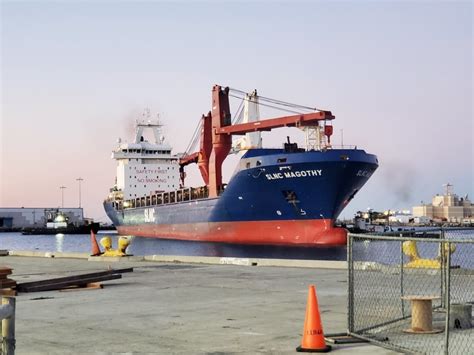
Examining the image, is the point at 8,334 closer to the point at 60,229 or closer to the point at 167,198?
the point at 167,198

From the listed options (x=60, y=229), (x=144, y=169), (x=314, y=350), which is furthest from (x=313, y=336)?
(x=60, y=229)

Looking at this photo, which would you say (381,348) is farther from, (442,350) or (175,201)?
(175,201)

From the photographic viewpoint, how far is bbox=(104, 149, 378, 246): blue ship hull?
161 ft

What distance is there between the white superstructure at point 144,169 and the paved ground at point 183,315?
232ft

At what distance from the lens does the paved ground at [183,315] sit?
349 inches

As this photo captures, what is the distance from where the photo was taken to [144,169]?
9088 cm

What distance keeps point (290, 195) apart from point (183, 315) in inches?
1545

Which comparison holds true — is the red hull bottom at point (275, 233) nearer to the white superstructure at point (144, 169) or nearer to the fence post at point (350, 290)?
the white superstructure at point (144, 169)

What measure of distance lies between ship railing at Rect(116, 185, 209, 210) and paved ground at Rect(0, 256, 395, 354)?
42.6m

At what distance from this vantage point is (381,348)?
841 cm

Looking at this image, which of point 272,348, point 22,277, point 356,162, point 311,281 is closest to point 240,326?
point 272,348

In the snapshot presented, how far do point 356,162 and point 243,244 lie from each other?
1250cm

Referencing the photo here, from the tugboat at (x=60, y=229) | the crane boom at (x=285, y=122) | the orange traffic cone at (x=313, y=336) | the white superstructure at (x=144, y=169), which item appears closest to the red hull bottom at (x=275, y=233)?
the crane boom at (x=285, y=122)

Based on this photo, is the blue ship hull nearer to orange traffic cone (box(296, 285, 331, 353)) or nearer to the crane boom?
the crane boom
